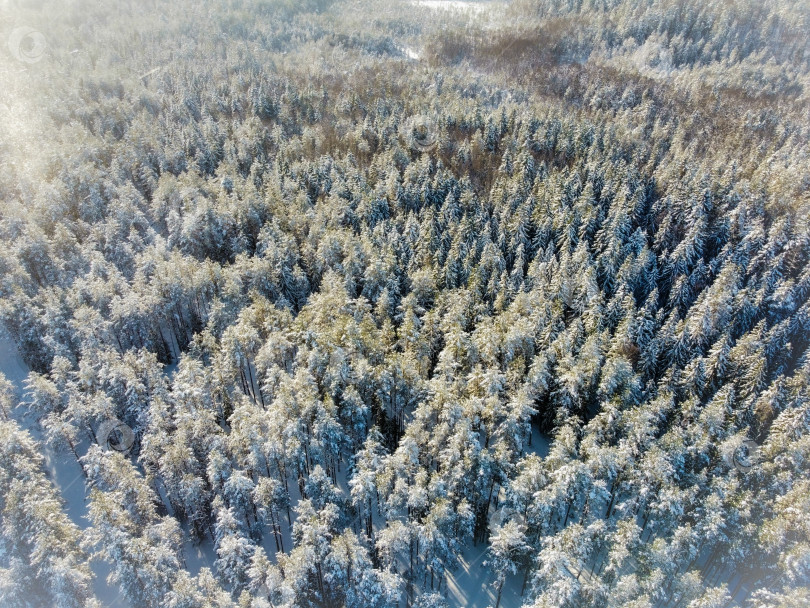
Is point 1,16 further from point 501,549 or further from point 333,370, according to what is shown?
point 501,549

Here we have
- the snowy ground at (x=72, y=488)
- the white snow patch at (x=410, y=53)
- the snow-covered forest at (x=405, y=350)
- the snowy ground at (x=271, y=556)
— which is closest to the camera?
the snow-covered forest at (x=405, y=350)

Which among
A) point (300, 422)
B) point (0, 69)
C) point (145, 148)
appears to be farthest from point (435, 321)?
point (0, 69)

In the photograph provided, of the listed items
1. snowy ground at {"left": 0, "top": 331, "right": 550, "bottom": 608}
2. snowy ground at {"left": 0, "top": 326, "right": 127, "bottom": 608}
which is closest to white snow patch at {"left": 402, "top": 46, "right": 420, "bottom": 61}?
snowy ground at {"left": 0, "top": 326, "right": 127, "bottom": 608}

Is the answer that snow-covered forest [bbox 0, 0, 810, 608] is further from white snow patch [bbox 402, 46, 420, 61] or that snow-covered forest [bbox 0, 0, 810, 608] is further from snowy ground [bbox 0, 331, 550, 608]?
white snow patch [bbox 402, 46, 420, 61]

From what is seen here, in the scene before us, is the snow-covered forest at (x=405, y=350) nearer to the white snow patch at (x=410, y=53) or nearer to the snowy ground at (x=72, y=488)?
the snowy ground at (x=72, y=488)

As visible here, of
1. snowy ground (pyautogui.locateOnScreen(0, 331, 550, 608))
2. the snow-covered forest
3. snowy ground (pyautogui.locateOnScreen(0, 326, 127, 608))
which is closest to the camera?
the snow-covered forest

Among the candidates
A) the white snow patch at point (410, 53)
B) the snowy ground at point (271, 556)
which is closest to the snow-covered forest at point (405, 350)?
the snowy ground at point (271, 556)

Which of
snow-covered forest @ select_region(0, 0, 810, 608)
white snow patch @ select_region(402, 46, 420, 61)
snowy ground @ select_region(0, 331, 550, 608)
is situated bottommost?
snowy ground @ select_region(0, 331, 550, 608)

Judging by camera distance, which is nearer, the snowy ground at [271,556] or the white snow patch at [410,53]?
the snowy ground at [271,556]
